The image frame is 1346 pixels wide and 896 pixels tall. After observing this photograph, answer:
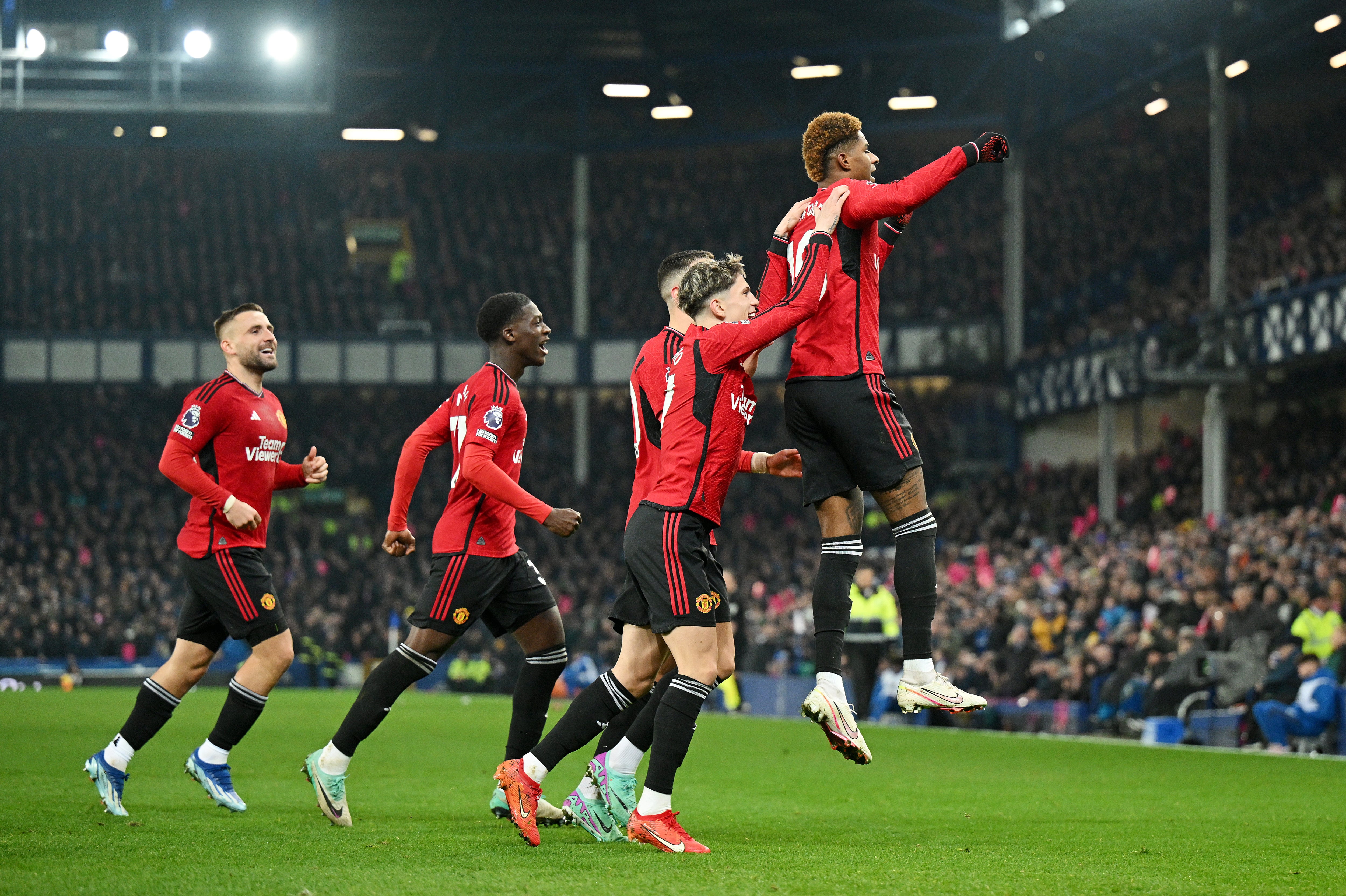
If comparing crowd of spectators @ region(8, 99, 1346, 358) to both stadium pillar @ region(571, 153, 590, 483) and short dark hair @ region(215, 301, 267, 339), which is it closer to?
stadium pillar @ region(571, 153, 590, 483)

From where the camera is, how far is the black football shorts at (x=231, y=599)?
7703 mm

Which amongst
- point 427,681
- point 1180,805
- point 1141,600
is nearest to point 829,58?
point 427,681

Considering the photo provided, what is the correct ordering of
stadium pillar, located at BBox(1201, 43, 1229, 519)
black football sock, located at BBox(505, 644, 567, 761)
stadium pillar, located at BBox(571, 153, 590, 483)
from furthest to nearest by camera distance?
stadium pillar, located at BBox(571, 153, 590, 483) < stadium pillar, located at BBox(1201, 43, 1229, 519) < black football sock, located at BBox(505, 644, 567, 761)

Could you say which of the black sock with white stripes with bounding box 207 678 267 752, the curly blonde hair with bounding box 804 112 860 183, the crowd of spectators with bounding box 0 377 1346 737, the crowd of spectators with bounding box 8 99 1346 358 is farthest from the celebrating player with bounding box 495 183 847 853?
the crowd of spectators with bounding box 8 99 1346 358

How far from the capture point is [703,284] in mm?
6879

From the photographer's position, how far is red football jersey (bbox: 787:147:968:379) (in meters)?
6.60

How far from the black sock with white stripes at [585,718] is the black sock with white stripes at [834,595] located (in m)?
0.89

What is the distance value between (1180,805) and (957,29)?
29528 mm

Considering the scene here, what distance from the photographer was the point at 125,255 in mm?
41000

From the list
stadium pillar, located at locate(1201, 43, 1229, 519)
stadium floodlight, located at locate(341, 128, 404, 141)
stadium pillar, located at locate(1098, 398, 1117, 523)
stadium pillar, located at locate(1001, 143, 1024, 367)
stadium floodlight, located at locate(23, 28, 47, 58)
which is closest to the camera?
stadium pillar, located at locate(1201, 43, 1229, 519)

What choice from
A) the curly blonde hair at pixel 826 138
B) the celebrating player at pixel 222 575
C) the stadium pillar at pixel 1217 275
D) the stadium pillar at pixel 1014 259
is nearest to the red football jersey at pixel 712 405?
the curly blonde hair at pixel 826 138

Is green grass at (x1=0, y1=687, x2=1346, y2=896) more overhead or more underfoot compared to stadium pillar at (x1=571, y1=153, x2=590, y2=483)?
more underfoot

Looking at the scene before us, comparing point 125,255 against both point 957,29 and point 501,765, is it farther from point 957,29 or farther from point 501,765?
point 501,765

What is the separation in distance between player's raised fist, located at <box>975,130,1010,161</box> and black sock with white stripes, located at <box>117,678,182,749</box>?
4.69 m
